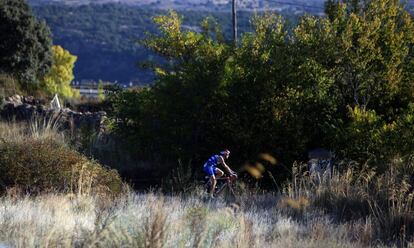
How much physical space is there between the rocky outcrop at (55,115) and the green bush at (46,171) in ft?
Result: 24.5

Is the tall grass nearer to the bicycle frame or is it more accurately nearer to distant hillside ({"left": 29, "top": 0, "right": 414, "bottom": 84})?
the bicycle frame

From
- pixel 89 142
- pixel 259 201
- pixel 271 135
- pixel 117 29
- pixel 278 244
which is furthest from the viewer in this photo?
pixel 117 29

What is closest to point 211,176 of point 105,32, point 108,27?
point 105,32

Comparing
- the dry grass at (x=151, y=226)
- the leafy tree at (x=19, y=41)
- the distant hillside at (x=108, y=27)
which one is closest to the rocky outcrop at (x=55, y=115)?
the leafy tree at (x=19, y=41)

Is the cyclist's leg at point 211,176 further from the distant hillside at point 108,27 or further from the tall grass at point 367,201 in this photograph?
the distant hillside at point 108,27

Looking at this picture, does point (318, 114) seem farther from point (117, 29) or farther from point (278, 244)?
point (117, 29)

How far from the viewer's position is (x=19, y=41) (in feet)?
117

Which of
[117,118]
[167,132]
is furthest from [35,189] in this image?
[117,118]

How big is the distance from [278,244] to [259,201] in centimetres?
365

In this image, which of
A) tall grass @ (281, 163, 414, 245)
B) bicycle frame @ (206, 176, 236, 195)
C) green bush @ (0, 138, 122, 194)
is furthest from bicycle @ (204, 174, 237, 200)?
green bush @ (0, 138, 122, 194)

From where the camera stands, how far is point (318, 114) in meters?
16.4

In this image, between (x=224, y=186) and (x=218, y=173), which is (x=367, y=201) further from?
(x=218, y=173)

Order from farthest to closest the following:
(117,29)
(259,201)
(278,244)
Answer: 1. (117,29)
2. (259,201)
3. (278,244)

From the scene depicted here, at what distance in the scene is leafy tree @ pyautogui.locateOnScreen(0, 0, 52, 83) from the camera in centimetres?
3519
